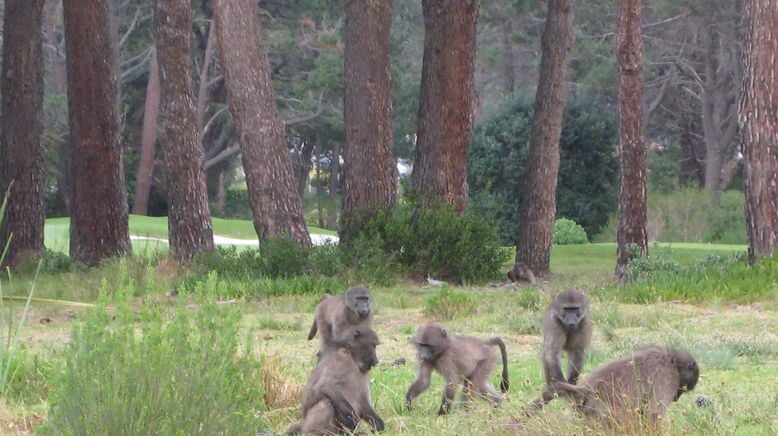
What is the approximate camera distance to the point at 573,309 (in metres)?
7.16

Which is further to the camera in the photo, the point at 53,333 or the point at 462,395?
the point at 53,333

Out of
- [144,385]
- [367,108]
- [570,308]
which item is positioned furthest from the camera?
[367,108]

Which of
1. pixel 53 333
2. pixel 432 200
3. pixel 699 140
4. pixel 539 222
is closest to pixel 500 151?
pixel 539 222

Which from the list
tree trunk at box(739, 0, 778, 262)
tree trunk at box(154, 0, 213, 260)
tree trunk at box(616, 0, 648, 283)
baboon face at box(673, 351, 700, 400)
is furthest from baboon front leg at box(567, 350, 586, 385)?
tree trunk at box(154, 0, 213, 260)

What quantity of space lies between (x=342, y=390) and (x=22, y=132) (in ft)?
51.0

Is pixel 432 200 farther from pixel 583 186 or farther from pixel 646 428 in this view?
pixel 583 186

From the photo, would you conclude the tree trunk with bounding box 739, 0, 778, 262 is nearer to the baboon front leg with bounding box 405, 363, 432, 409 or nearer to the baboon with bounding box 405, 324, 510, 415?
the baboon with bounding box 405, 324, 510, 415

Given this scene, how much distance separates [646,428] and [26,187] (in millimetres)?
17042

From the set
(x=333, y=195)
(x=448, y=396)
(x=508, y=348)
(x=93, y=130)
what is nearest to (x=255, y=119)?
(x=93, y=130)

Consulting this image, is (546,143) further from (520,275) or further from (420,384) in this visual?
(420,384)

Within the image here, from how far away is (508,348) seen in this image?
418 inches

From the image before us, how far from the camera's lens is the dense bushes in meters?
36.5

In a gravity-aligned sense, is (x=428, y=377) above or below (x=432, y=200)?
below

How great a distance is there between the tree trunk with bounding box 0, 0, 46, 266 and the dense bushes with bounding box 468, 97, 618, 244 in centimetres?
1797
